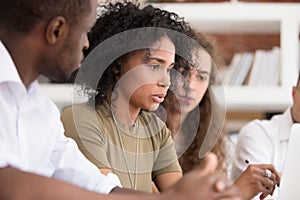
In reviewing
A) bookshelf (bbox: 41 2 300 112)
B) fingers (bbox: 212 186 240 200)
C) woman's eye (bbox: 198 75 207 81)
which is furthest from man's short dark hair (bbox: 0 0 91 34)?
bookshelf (bbox: 41 2 300 112)

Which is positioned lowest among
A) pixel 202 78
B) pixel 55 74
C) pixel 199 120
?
pixel 199 120

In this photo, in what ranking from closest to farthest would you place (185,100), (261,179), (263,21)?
(261,179), (185,100), (263,21)

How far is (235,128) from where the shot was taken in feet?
10.5

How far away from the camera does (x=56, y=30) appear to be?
2.74 ft

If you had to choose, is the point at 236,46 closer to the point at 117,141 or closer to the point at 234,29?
the point at 234,29

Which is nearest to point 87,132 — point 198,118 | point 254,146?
point 198,118

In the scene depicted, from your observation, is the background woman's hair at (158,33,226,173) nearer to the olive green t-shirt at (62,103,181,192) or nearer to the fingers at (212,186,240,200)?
the olive green t-shirt at (62,103,181,192)

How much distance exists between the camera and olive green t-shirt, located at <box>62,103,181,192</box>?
1372 mm

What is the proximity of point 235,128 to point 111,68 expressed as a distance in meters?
1.84

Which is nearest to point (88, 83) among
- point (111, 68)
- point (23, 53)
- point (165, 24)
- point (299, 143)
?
point (111, 68)

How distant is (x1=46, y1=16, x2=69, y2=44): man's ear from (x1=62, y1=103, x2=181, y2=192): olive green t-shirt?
0.52 metres

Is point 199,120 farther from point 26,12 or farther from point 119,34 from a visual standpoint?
point 26,12

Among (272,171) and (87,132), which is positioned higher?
(87,132)

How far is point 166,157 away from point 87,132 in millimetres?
234
